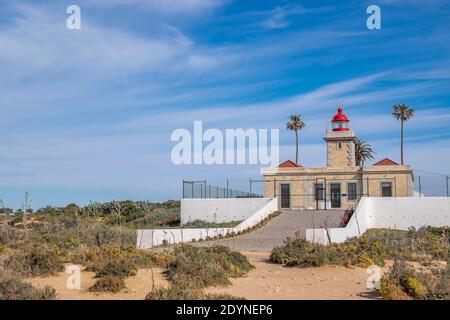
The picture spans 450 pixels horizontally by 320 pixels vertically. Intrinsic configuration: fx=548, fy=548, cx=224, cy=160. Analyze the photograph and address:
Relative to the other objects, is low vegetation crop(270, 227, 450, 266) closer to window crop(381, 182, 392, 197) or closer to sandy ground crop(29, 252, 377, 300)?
sandy ground crop(29, 252, 377, 300)

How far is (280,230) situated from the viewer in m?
30.4

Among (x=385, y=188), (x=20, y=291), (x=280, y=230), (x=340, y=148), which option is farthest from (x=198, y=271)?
(x=340, y=148)

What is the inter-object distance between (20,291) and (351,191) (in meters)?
33.2

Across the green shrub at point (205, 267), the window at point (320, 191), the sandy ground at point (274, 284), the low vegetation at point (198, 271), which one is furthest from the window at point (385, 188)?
the green shrub at point (205, 267)

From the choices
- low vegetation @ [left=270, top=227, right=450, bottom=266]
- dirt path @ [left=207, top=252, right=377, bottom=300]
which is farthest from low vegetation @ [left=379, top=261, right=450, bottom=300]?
low vegetation @ [left=270, top=227, right=450, bottom=266]

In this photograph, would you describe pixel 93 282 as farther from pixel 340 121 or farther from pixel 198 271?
pixel 340 121

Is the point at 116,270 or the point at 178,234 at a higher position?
the point at 178,234

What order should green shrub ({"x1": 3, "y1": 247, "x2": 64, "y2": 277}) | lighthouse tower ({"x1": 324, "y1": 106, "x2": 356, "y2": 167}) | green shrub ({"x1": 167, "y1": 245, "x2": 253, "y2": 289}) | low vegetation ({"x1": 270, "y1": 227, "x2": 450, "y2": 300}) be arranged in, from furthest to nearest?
lighthouse tower ({"x1": 324, "y1": 106, "x2": 356, "y2": 167}), green shrub ({"x1": 3, "y1": 247, "x2": 64, "y2": 277}), green shrub ({"x1": 167, "y1": 245, "x2": 253, "y2": 289}), low vegetation ({"x1": 270, "y1": 227, "x2": 450, "y2": 300})

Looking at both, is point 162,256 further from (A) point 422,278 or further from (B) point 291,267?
(A) point 422,278

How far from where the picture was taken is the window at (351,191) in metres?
41.6

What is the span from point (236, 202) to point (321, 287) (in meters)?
23.7

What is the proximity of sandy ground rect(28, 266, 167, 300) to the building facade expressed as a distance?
2762 cm

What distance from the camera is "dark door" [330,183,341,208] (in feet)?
137

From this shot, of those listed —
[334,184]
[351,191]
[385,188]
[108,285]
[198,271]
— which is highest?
[334,184]
